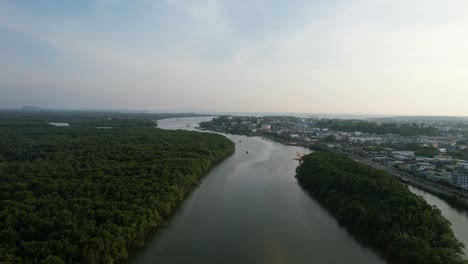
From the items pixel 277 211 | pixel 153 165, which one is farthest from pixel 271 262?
pixel 153 165

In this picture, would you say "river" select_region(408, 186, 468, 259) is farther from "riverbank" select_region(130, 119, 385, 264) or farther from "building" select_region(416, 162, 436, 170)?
"building" select_region(416, 162, 436, 170)

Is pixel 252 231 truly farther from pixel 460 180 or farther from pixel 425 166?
pixel 425 166

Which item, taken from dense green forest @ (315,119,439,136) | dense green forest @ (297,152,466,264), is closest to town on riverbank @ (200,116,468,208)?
dense green forest @ (315,119,439,136)

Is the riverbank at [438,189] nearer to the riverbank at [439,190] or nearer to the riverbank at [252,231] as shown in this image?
the riverbank at [439,190]

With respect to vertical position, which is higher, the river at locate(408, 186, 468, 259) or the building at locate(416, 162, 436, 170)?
the building at locate(416, 162, 436, 170)

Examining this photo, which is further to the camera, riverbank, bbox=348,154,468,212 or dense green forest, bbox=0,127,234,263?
riverbank, bbox=348,154,468,212

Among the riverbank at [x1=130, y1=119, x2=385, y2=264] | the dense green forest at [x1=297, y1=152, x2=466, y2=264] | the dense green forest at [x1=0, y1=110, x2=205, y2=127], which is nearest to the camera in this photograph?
the dense green forest at [x1=297, y1=152, x2=466, y2=264]

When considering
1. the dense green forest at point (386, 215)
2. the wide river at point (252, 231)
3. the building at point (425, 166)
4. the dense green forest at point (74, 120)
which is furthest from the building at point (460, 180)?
the dense green forest at point (74, 120)

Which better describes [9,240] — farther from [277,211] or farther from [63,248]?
[277,211]
